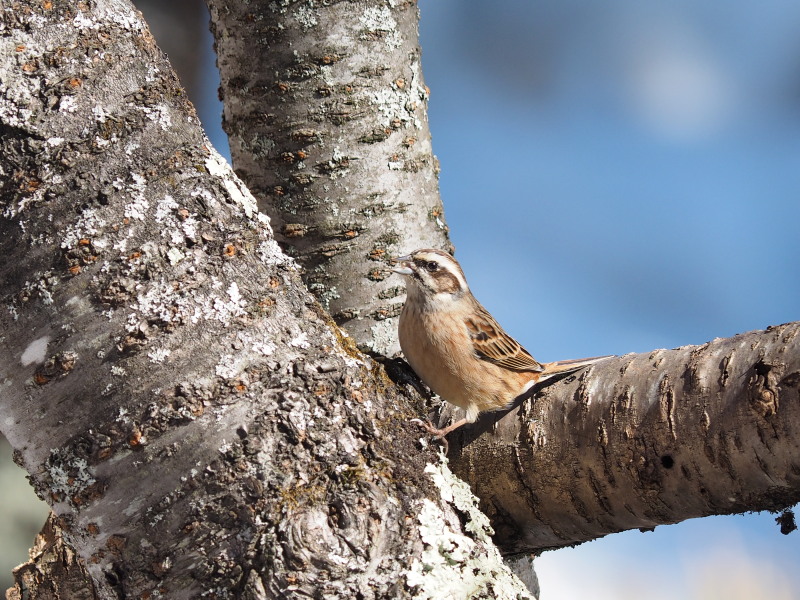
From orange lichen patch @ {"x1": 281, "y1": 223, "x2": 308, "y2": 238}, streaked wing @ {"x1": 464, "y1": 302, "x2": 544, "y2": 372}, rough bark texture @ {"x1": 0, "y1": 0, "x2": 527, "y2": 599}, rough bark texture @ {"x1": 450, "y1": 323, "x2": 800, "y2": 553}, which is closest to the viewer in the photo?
rough bark texture @ {"x1": 0, "y1": 0, "x2": 527, "y2": 599}

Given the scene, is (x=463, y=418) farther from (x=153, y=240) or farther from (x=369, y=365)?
(x=153, y=240)

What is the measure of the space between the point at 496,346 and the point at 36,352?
186 cm

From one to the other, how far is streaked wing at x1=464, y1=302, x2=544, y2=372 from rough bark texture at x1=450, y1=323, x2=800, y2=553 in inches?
27.1

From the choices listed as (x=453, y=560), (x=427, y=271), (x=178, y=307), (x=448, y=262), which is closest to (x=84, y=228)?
(x=178, y=307)

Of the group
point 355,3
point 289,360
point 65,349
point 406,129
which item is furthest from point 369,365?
point 355,3

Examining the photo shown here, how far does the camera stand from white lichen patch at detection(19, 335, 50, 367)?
184cm

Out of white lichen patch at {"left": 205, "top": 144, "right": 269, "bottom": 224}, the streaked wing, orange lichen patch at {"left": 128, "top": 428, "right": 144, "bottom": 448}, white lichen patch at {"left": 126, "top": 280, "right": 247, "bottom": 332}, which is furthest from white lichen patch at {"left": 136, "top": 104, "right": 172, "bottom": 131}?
the streaked wing

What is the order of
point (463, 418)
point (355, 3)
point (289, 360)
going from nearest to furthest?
point (289, 360) → point (463, 418) → point (355, 3)

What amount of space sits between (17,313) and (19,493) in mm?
2770

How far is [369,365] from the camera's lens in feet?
6.98

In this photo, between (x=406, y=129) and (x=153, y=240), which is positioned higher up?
(x=406, y=129)

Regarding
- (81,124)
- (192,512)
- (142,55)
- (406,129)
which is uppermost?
(406,129)

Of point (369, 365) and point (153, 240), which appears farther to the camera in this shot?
point (369, 365)

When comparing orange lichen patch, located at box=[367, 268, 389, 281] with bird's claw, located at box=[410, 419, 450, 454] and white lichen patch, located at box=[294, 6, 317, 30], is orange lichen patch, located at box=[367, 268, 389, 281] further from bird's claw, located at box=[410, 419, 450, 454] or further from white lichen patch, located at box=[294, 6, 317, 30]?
white lichen patch, located at box=[294, 6, 317, 30]
